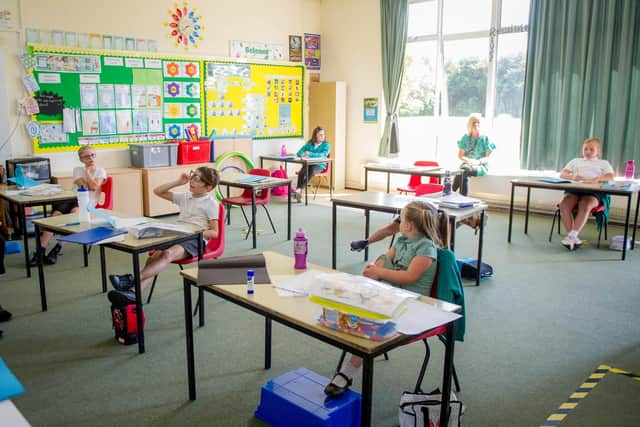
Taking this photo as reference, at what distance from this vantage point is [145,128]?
23.1 ft

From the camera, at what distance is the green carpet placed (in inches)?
103

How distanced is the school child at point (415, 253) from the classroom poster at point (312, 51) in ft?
22.5

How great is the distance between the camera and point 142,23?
6879mm

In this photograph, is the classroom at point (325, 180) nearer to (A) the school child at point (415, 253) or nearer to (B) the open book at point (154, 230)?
(B) the open book at point (154, 230)

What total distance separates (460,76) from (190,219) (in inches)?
210

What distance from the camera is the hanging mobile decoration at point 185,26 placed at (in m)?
7.17

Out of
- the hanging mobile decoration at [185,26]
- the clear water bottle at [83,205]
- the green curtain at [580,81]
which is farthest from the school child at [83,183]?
the green curtain at [580,81]

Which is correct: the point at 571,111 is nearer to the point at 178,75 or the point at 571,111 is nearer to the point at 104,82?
the point at 178,75

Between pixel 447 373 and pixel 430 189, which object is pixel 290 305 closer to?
pixel 447 373

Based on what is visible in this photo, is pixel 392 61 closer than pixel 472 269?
No

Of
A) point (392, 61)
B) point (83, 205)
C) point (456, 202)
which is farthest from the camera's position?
point (392, 61)

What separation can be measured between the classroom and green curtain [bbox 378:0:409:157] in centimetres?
3

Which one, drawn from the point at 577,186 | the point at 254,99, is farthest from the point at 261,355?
the point at 254,99

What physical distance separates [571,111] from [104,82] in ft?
18.3
